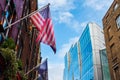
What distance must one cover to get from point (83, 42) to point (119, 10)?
13.3 meters

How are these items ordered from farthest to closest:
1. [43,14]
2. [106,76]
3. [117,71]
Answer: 1. [106,76]
2. [117,71]
3. [43,14]

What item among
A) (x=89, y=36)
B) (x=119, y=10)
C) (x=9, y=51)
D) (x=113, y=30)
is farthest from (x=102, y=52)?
(x=9, y=51)

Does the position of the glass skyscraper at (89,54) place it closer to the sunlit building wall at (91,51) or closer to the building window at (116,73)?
the sunlit building wall at (91,51)

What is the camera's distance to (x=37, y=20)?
10.2 meters

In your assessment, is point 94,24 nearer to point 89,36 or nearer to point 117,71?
point 89,36

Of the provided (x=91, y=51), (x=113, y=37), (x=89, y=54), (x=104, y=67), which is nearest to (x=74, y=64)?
(x=89, y=54)

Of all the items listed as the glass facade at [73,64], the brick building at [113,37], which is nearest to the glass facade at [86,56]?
the glass facade at [73,64]

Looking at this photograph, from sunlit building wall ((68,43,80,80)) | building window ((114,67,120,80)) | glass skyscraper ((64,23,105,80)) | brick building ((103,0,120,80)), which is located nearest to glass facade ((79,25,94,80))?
glass skyscraper ((64,23,105,80))

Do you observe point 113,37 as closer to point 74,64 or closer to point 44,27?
point 74,64

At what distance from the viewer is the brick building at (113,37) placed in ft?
87.6

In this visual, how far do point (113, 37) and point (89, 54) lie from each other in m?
8.04

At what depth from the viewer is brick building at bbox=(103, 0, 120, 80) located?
26.7 metres

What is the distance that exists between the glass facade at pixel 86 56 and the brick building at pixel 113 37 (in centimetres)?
581

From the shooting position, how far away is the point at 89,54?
35.8m
